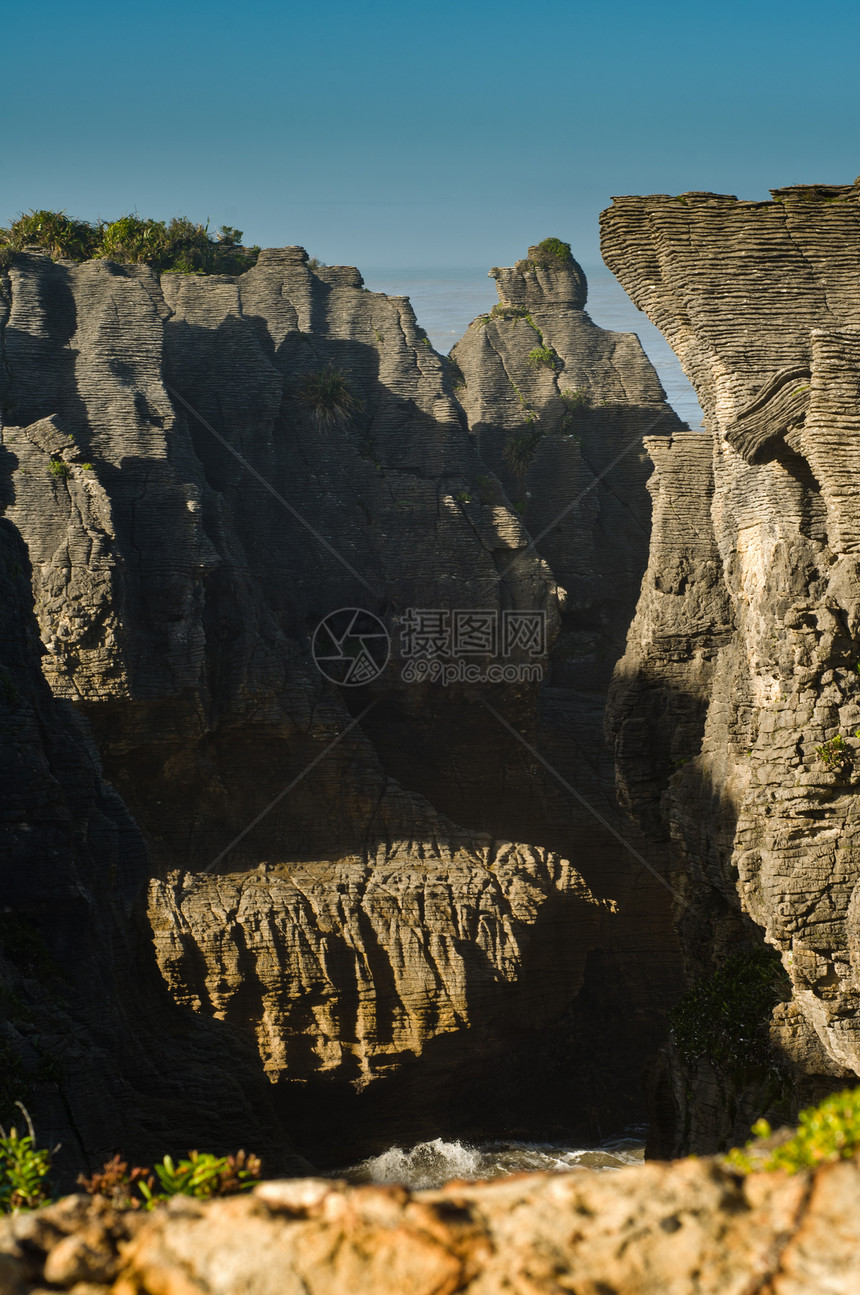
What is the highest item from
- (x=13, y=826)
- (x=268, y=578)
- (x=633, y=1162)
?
(x=268, y=578)

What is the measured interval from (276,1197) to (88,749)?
55.4 feet

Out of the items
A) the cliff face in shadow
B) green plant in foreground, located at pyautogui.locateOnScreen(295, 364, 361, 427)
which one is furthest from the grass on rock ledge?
green plant in foreground, located at pyautogui.locateOnScreen(295, 364, 361, 427)

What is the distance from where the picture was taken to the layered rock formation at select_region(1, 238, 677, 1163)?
2603 cm

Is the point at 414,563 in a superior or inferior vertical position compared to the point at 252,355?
inferior

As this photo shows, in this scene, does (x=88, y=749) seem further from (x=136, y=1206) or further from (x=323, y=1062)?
(x=136, y=1206)

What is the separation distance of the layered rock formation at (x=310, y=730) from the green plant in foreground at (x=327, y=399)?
81 millimetres

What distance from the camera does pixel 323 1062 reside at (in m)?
26.5

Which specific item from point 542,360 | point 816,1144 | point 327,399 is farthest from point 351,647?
point 816,1144

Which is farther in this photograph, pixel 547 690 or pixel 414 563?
pixel 547 690

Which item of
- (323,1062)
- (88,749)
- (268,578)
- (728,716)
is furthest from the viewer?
(268,578)

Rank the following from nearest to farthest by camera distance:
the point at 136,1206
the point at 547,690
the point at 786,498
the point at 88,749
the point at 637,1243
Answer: the point at 637,1243
the point at 136,1206
the point at 786,498
the point at 88,749
the point at 547,690

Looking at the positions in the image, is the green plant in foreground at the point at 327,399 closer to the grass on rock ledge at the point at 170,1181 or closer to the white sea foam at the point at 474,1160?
the white sea foam at the point at 474,1160

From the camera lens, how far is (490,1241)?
17.3 feet

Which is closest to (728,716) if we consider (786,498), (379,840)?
(786,498)
